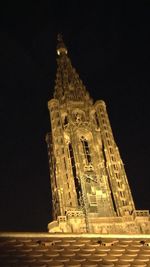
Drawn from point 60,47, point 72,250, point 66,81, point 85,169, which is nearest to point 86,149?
point 85,169

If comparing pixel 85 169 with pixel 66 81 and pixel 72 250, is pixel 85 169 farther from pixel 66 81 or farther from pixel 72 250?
pixel 72 250

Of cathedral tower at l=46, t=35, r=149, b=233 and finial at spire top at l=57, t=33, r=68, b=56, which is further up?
finial at spire top at l=57, t=33, r=68, b=56

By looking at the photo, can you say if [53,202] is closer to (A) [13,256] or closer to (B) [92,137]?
(B) [92,137]

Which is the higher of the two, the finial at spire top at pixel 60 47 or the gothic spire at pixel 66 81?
the finial at spire top at pixel 60 47

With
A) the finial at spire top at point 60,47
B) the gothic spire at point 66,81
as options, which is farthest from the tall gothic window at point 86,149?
the finial at spire top at point 60,47

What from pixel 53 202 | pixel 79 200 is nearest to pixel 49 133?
pixel 53 202

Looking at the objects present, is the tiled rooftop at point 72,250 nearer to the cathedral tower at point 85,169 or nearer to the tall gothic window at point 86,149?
the cathedral tower at point 85,169

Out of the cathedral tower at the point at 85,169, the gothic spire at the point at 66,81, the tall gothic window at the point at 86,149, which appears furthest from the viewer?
the gothic spire at the point at 66,81

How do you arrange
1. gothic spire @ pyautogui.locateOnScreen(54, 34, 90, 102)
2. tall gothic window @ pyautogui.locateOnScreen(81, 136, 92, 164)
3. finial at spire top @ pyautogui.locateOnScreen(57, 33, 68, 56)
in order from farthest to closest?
finial at spire top @ pyautogui.locateOnScreen(57, 33, 68, 56)
gothic spire @ pyautogui.locateOnScreen(54, 34, 90, 102)
tall gothic window @ pyautogui.locateOnScreen(81, 136, 92, 164)

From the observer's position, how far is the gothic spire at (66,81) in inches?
1956

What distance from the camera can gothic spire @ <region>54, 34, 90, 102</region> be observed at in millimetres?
49688

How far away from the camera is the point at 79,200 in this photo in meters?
39.3

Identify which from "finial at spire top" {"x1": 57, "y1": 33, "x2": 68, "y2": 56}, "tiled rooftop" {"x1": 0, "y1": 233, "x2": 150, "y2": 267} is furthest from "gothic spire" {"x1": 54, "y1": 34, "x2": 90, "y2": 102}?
"tiled rooftop" {"x1": 0, "y1": 233, "x2": 150, "y2": 267}

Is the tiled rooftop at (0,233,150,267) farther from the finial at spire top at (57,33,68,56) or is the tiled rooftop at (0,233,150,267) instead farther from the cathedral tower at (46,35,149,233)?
the finial at spire top at (57,33,68,56)
